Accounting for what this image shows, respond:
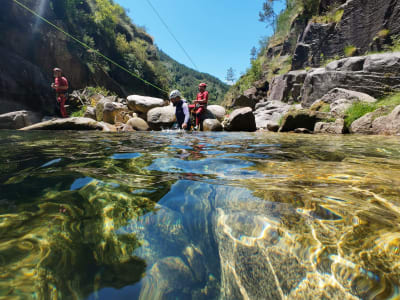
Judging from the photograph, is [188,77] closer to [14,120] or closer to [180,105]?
[180,105]

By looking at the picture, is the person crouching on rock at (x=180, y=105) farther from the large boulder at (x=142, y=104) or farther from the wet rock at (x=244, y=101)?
the wet rock at (x=244, y=101)

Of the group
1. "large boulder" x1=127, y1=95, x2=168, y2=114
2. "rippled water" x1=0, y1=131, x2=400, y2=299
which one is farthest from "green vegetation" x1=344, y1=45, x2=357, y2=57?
"rippled water" x1=0, y1=131, x2=400, y2=299

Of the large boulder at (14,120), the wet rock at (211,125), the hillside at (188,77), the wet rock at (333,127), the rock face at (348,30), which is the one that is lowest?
the large boulder at (14,120)

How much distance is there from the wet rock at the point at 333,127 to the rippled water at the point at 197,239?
18.6ft

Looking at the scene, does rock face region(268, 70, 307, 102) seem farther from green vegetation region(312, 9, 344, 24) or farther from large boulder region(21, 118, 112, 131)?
large boulder region(21, 118, 112, 131)

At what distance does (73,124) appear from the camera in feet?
22.7

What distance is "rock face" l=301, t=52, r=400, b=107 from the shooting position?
7.73 m

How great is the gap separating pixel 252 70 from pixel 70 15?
19.3m

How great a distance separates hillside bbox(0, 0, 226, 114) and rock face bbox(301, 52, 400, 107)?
14.8 metres

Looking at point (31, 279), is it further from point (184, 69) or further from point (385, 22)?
point (184, 69)

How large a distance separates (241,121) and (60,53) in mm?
15102

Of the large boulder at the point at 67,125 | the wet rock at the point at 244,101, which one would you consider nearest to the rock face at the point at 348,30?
the wet rock at the point at 244,101

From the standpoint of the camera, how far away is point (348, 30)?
514 inches

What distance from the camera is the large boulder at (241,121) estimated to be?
8828mm
